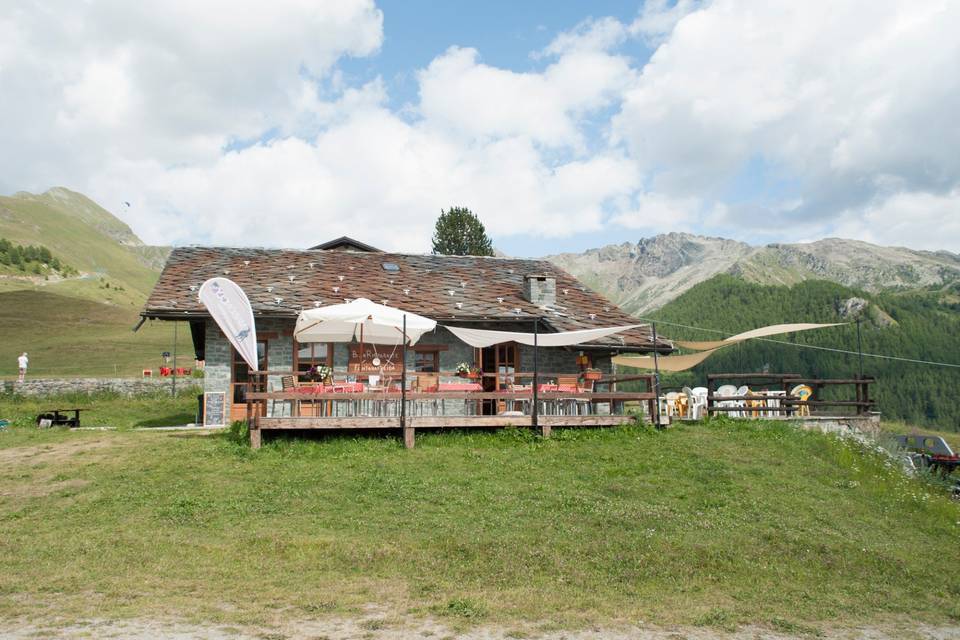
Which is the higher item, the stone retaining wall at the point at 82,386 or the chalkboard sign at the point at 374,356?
the chalkboard sign at the point at 374,356

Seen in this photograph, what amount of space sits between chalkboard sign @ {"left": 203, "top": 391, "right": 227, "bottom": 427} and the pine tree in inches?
1320

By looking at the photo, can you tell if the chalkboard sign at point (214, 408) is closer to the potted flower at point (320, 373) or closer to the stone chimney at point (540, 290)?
the potted flower at point (320, 373)

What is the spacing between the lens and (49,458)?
43.5 ft

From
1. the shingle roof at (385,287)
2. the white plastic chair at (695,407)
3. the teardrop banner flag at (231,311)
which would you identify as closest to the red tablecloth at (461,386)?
the shingle roof at (385,287)

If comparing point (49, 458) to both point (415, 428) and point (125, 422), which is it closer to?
point (415, 428)

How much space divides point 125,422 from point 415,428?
11450 mm

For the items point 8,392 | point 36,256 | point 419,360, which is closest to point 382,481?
point 419,360

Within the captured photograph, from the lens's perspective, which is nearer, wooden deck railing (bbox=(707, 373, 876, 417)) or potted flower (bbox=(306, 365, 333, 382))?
potted flower (bbox=(306, 365, 333, 382))

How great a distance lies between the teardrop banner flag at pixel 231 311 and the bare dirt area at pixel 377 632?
8.90 metres

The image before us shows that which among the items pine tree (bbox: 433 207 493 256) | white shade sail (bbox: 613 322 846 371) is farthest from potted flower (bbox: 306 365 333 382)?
pine tree (bbox: 433 207 493 256)

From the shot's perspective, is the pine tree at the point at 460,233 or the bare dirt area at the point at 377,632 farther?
the pine tree at the point at 460,233

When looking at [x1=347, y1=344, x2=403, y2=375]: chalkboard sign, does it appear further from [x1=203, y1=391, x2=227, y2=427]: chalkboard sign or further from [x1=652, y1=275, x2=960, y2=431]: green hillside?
[x1=652, y1=275, x2=960, y2=431]: green hillside

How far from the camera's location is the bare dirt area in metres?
5.71

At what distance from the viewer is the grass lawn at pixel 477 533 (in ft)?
22.7
